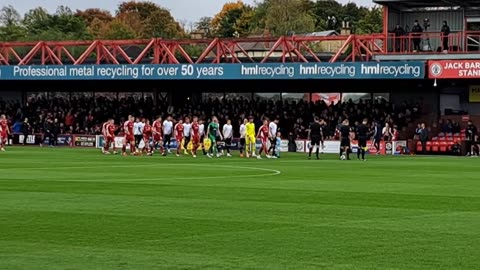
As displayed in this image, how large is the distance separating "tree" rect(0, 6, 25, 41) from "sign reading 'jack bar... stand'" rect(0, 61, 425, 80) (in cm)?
7286

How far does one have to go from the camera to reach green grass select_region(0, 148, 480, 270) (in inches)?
501

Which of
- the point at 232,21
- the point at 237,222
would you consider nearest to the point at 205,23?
the point at 232,21

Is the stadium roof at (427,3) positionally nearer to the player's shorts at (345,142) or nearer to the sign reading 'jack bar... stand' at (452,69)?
the sign reading 'jack bar... stand' at (452,69)

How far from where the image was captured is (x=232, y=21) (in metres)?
162

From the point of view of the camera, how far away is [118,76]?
6050 cm

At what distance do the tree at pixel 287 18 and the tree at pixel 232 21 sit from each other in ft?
21.8

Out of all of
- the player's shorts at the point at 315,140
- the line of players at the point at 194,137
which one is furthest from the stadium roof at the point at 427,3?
the player's shorts at the point at 315,140

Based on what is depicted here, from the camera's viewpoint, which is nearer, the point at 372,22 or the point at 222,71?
the point at 222,71

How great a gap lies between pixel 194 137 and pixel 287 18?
101 metres

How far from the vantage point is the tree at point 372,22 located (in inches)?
5202

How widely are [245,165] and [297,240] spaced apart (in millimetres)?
22760

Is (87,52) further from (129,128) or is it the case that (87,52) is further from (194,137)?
(194,137)

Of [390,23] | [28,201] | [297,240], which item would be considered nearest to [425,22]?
[390,23]

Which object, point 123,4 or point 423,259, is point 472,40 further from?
point 123,4
